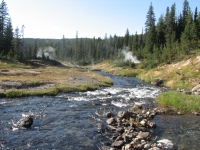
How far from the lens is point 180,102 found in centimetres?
2623

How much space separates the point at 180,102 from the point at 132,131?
11867 millimetres

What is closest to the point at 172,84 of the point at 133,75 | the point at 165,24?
the point at 133,75

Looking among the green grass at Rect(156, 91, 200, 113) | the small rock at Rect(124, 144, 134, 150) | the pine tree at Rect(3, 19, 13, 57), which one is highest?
the pine tree at Rect(3, 19, 13, 57)

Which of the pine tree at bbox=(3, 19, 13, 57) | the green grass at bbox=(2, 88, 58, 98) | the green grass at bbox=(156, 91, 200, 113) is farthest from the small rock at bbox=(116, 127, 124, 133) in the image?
the pine tree at bbox=(3, 19, 13, 57)

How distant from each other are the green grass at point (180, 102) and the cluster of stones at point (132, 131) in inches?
169

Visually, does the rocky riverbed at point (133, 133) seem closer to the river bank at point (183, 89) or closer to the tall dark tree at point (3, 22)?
the river bank at point (183, 89)

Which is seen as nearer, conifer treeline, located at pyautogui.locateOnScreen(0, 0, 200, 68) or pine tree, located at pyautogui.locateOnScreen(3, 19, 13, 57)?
conifer treeline, located at pyautogui.locateOnScreen(0, 0, 200, 68)

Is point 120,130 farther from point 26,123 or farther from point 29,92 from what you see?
point 29,92

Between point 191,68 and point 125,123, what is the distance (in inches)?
1559

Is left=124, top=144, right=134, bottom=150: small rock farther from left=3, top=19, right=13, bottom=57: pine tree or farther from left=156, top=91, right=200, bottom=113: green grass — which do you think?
left=3, top=19, right=13, bottom=57: pine tree

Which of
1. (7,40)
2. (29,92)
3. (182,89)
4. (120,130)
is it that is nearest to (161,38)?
(182,89)

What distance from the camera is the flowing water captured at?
615 inches

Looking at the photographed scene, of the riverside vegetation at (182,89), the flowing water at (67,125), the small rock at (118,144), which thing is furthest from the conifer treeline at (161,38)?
the small rock at (118,144)

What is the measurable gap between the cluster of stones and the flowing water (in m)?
0.96
